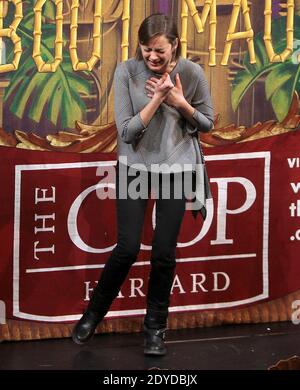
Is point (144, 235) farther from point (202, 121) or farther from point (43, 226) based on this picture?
point (202, 121)

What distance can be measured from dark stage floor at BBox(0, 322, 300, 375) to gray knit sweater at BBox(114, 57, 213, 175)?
0.88 m

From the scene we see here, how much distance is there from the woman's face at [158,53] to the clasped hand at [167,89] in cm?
5

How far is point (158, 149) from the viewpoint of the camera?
4.70m

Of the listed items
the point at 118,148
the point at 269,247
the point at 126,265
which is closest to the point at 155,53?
the point at 118,148

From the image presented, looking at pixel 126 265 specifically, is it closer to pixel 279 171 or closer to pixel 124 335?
pixel 124 335

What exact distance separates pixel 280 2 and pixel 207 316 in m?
1.58

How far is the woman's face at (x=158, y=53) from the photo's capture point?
4.54 meters

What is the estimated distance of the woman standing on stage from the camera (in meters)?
4.62

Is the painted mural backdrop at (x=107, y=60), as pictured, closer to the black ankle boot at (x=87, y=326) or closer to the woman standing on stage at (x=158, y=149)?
the woman standing on stage at (x=158, y=149)

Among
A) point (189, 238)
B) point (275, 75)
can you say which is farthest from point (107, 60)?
Result: point (189, 238)

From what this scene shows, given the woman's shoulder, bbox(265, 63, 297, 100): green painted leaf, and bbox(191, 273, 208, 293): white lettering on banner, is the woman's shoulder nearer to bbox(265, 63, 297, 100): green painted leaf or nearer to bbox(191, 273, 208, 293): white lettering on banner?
bbox(265, 63, 297, 100): green painted leaf

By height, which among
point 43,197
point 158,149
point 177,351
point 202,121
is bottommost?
point 177,351

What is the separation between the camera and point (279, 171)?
5.41m

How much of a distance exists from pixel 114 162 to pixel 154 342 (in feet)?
2.89
